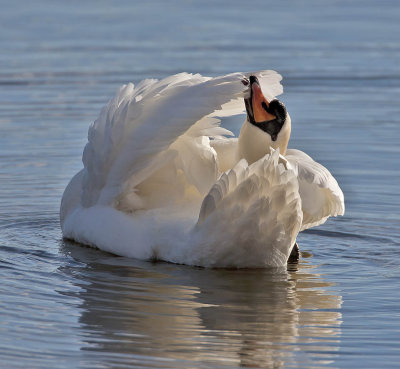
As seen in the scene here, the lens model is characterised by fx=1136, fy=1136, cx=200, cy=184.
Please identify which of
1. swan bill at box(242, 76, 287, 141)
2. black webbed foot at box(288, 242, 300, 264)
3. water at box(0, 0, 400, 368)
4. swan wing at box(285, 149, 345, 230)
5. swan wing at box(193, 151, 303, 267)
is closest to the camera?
water at box(0, 0, 400, 368)

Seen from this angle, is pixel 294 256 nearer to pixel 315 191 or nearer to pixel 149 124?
pixel 315 191

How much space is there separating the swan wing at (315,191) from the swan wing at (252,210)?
1.00 feet

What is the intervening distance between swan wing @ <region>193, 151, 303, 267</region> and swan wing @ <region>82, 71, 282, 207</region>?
1.59ft

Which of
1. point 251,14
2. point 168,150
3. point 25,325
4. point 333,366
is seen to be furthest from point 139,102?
point 251,14

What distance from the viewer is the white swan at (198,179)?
7.92 m

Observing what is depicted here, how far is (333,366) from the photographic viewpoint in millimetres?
6285

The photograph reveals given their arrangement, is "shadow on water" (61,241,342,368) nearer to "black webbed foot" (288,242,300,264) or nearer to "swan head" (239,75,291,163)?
"black webbed foot" (288,242,300,264)

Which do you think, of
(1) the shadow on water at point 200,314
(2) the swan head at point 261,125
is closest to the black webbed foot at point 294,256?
(1) the shadow on water at point 200,314

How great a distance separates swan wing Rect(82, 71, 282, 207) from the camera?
793cm

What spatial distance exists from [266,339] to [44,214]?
154 inches

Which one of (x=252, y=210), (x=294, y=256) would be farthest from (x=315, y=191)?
(x=252, y=210)

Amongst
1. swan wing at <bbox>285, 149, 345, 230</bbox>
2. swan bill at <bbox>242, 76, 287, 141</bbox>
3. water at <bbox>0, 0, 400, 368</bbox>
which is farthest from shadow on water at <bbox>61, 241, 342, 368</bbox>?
swan bill at <bbox>242, 76, 287, 141</bbox>

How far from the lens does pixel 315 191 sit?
27.9ft

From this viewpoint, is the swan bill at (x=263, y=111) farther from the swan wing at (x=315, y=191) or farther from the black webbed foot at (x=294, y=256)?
the black webbed foot at (x=294, y=256)
